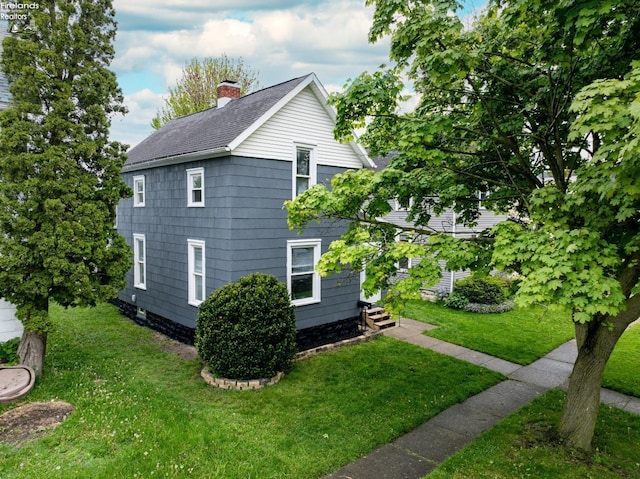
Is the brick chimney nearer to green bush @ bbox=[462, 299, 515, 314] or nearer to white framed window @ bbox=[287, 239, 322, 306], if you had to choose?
white framed window @ bbox=[287, 239, 322, 306]

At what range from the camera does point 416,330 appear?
14.5 meters

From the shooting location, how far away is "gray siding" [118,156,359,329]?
1077 centimetres

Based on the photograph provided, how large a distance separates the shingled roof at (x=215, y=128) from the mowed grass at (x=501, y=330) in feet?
30.7

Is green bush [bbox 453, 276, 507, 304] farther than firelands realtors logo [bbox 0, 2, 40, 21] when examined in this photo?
Yes

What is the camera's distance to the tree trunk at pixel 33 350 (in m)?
9.27

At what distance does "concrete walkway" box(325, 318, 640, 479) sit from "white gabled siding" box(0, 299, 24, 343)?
30.5 ft

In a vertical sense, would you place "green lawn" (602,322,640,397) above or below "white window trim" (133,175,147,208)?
below

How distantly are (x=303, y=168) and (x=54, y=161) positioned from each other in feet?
21.1

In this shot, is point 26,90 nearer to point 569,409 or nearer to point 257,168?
point 257,168

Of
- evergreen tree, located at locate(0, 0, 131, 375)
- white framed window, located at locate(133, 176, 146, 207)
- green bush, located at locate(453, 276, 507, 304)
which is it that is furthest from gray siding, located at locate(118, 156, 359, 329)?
green bush, located at locate(453, 276, 507, 304)

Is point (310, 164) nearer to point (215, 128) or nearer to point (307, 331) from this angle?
point (215, 128)

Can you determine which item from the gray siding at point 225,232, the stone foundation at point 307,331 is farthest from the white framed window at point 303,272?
the stone foundation at point 307,331

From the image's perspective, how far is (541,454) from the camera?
6.54 m

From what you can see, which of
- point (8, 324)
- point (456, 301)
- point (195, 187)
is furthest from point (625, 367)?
point (8, 324)
